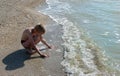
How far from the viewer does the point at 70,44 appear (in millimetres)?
8703

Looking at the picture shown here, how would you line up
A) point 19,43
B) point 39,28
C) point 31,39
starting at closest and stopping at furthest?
1. point 39,28
2. point 31,39
3. point 19,43

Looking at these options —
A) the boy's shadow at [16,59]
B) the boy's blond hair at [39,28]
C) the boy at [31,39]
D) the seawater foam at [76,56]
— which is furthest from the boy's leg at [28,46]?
the seawater foam at [76,56]

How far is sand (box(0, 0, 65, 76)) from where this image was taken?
7191 millimetres

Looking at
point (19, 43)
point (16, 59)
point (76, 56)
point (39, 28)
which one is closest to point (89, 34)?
point (76, 56)

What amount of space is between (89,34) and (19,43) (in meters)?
2.52

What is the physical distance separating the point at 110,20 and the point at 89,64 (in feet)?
13.0

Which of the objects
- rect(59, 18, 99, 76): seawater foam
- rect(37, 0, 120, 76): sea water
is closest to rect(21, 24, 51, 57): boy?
rect(59, 18, 99, 76): seawater foam

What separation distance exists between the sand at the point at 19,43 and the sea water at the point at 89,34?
0.26 metres

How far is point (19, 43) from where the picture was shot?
28.0 ft

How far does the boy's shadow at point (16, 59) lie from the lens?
7.34 metres

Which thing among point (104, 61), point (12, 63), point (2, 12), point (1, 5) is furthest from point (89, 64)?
point (1, 5)

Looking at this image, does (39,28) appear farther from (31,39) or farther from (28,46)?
(28,46)

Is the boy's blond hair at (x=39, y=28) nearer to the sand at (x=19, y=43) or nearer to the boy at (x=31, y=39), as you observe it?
the boy at (x=31, y=39)

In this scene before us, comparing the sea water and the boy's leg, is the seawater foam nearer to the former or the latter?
the sea water
